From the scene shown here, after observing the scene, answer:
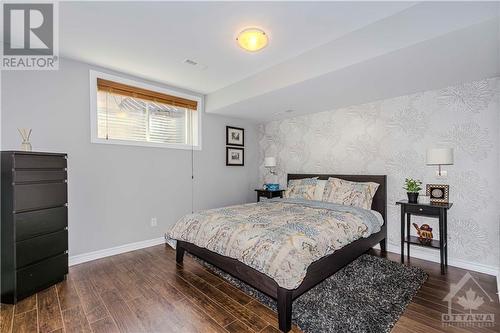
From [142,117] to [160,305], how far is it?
276cm

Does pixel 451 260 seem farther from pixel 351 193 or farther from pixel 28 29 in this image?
pixel 28 29

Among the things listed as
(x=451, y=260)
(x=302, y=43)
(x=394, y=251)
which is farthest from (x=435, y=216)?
(x=302, y=43)

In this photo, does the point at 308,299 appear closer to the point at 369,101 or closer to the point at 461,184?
the point at 461,184

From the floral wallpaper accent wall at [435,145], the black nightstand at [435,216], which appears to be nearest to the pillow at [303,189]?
the floral wallpaper accent wall at [435,145]

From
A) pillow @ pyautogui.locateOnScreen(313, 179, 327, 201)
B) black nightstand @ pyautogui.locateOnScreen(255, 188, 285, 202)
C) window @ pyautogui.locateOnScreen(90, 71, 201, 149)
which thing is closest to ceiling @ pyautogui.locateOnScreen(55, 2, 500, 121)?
window @ pyautogui.locateOnScreen(90, 71, 201, 149)

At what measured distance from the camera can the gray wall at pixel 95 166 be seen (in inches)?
107

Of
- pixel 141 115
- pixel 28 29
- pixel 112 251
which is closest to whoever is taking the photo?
pixel 28 29

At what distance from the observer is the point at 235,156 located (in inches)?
195

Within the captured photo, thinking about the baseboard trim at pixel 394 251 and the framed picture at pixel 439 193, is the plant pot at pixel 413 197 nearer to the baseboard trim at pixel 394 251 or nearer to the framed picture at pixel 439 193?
the framed picture at pixel 439 193

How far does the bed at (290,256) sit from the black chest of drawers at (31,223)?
1.25m

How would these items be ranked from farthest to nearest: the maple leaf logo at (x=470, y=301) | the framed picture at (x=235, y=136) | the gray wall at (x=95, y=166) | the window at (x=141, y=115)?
the framed picture at (x=235, y=136) → the window at (x=141, y=115) → the gray wall at (x=95, y=166) → the maple leaf logo at (x=470, y=301)

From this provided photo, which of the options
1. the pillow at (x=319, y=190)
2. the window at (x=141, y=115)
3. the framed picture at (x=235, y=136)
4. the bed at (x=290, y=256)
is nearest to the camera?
the bed at (x=290, y=256)

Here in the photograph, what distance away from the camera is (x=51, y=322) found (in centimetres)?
187

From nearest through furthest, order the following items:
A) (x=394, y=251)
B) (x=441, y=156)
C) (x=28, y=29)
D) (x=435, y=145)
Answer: (x=28, y=29) → (x=441, y=156) → (x=435, y=145) → (x=394, y=251)
